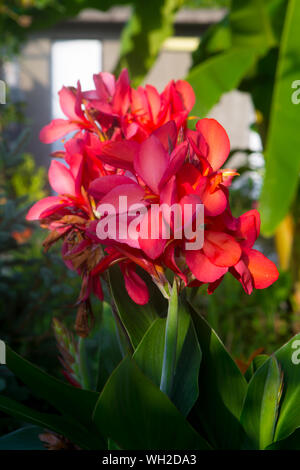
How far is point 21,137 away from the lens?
128 cm

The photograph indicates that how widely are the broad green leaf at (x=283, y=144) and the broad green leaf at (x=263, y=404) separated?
954 millimetres

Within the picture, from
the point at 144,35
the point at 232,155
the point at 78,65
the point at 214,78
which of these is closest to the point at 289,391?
the point at 214,78

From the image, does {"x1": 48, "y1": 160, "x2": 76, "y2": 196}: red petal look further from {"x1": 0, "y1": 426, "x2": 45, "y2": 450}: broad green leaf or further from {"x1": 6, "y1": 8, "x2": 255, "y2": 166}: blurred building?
{"x1": 6, "y1": 8, "x2": 255, "y2": 166}: blurred building

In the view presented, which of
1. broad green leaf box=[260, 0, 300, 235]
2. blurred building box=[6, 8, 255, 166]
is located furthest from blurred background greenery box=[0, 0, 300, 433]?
blurred building box=[6, 8, 255, 166]

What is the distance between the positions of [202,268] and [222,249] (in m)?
0.02

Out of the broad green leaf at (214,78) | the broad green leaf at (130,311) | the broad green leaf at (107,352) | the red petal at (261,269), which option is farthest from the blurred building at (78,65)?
the red petal at (261,269)

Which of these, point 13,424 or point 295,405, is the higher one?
point 295,405

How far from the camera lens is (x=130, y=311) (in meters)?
0.53

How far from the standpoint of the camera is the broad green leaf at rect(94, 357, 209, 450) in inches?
15.8


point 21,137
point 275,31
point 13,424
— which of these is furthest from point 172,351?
point 275,31

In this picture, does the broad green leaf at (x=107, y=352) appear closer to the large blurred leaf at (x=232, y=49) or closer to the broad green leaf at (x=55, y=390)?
the broad green leaf at (x=55, y=390)

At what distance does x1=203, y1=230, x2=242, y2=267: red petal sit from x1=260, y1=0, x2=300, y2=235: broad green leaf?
3.33ft
